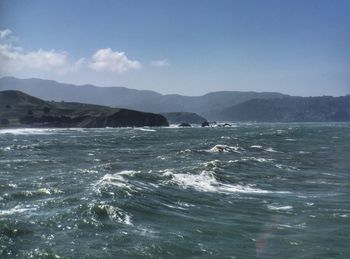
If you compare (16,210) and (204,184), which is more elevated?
(204,184)

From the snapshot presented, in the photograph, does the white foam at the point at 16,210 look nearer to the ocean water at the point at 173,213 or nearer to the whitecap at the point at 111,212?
the ocean water at the point at 173,213

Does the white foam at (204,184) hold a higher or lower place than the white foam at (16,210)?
higher

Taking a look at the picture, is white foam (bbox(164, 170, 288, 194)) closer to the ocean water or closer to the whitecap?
the ocean water

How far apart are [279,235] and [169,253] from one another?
22.2 feet

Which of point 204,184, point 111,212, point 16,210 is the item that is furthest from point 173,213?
point 204,184

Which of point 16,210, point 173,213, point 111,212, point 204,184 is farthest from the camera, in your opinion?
point 204,184

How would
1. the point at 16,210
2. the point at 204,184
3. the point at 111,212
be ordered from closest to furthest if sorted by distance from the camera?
the point at 111,212 → the point at 16,210 → the point at 204,184

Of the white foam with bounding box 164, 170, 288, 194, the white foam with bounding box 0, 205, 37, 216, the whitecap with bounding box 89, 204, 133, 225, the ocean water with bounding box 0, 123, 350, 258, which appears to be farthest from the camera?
the white foam with bounding box 164, 170, 288, 194

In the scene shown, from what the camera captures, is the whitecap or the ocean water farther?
the whitecap

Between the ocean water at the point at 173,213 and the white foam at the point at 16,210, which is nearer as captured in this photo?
the ocean water at the point at 173,213

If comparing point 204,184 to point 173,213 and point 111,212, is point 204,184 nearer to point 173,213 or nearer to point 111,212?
point 173,213

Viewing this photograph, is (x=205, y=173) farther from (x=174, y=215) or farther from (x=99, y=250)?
(x=99, y=250)

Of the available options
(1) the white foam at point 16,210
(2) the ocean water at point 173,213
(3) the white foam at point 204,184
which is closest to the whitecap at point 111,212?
(2) the ocean water at point 173,213

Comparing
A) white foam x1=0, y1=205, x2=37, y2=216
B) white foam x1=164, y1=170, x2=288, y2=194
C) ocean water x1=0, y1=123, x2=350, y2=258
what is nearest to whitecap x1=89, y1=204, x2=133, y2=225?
Result: ocean water x1=0, y1=123, x2=350, y2=258
